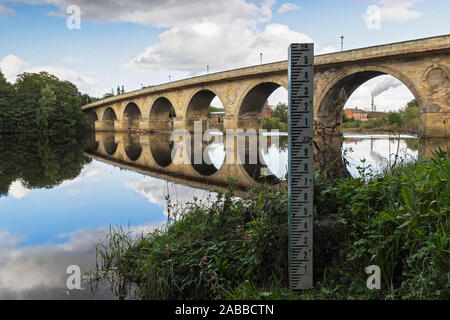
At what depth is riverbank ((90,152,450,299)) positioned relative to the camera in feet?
7.74

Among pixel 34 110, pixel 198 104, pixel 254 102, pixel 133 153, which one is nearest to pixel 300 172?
pixel 133 153

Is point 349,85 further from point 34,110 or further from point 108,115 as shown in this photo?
point 108,115

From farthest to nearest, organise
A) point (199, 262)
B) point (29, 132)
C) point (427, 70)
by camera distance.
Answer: point (29, 132) → point (427, 70) → point (199, 262)

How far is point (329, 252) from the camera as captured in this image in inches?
111

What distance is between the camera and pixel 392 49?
57.2 ft

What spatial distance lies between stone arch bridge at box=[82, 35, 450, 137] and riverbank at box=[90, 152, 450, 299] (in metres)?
3.19

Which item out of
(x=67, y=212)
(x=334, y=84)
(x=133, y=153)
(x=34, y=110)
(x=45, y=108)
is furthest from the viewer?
(x=34, y=110)

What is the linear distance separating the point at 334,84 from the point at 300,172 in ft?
65.3

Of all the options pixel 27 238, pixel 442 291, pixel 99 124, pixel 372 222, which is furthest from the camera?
pixel 99 124

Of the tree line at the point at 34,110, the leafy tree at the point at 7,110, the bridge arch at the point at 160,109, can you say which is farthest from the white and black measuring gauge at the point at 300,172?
the leafy tree at the point at 7,110

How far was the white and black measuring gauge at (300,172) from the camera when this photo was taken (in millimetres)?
2500
